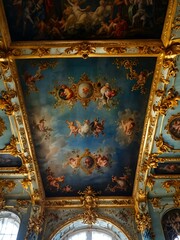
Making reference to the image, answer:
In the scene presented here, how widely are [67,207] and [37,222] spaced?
150 centimetres

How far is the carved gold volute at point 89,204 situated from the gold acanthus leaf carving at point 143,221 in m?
1.74

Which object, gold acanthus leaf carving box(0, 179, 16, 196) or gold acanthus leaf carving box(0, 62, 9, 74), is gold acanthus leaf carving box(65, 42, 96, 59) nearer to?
gold acanthus leaf carving box(0, 62, 9, 74)

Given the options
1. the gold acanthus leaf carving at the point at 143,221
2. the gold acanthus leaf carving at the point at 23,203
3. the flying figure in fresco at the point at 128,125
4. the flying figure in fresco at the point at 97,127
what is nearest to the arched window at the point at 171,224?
the gold acanthus leaf carving at the point at 143,221

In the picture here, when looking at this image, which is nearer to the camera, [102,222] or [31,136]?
[31,136]

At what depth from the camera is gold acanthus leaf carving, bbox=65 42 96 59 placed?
25.8ft

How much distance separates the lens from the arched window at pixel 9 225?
10.2 metres

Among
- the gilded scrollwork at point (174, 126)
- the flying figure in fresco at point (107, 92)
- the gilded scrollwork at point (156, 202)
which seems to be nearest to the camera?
the flying figure in fresco at point (107, 92)

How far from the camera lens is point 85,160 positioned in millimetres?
10883

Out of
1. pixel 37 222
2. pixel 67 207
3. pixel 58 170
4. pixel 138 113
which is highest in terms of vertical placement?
pixel 138 113

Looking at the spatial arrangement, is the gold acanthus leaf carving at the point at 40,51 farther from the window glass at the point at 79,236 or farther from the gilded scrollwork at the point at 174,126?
the window glass at the point at 79,236

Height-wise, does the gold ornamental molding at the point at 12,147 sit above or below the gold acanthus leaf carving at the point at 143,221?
above

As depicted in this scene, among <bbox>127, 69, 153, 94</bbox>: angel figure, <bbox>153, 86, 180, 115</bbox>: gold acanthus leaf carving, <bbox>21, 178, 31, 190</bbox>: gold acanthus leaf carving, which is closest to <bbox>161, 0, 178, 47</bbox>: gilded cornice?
<bbox>127, 69, 153, 94</bbox>: angel figure

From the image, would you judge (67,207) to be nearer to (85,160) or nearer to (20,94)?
(85,160)

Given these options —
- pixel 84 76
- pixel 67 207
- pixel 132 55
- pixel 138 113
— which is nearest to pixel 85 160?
pixel 67 207
